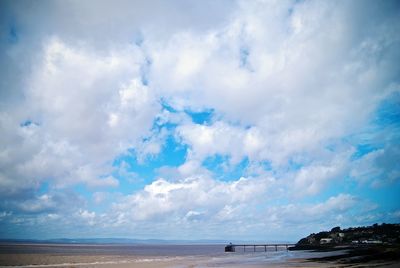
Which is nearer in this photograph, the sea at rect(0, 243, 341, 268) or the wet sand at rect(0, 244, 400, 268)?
the wet sand at rect(0, 244, 400, 268)

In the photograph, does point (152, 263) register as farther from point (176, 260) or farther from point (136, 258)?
point (136, 258)

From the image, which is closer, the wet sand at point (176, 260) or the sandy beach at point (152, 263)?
the sandy beach at point (152, 263)

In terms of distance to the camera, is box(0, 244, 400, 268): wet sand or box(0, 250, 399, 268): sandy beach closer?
box(0, 250, 399, 268): sandy beach

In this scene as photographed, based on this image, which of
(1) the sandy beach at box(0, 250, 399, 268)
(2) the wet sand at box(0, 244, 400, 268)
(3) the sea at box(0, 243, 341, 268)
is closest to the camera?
(1) the sandy beach at box(0, 250, 399, 268)

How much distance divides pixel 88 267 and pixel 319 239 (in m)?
100

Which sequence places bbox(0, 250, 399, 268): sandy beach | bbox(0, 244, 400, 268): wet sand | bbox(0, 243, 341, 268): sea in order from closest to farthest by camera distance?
1. bbox(0, 250, 399, 268): sandy beach
2. bbox(0, 244, 400, 268): wet sand
3. bbox(0, 243, 341, 268): sea

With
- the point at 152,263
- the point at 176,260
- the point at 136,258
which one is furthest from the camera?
the point at 136,258

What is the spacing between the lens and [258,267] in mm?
40375

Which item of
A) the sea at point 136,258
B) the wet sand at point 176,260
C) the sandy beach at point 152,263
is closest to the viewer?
the sandy beach at point 152,263

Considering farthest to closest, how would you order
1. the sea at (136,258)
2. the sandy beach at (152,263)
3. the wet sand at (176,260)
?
the sea at (136,258) → the wet sand at (176,260) → the sandy beach at (152,263)

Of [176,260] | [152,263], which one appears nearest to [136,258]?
[176,260]

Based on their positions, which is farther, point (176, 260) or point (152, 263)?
point (176, 260)

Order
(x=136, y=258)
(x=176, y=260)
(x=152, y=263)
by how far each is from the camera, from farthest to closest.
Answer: (x=136, y=258)
(x=176, y=260)
(x=152, y=263)

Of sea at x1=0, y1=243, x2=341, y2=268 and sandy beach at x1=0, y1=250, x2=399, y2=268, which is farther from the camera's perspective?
sea at x1=0, y1=243, x2=341, y2=268
